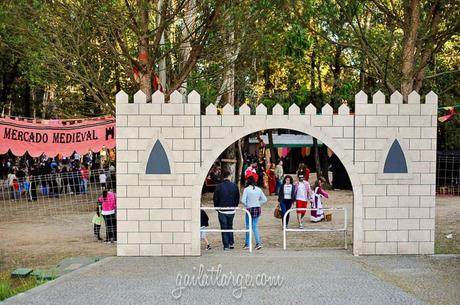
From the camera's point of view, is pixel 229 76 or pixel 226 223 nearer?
pixel 226 223

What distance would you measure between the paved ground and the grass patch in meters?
0.45

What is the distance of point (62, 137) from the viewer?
17531 mm

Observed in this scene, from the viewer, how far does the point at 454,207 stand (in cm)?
2034

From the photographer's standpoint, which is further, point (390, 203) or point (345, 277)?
point (390, 203)

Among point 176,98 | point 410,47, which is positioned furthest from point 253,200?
point 410,47

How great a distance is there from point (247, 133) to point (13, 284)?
485 centimetres

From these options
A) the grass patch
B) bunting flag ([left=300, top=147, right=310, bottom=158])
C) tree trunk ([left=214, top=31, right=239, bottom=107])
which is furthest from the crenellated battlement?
bunting flag ([left=300, top=147, right=310, bottom=158])

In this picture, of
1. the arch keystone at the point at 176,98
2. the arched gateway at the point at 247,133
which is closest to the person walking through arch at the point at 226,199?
the arched gateway at the point at 247,133

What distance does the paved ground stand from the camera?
298 inches

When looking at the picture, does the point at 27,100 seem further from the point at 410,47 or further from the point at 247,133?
the point at 247,133

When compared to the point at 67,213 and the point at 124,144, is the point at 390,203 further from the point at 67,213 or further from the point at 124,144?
the point at 67,213

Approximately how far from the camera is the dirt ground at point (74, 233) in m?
12.6

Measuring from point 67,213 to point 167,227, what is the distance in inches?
419

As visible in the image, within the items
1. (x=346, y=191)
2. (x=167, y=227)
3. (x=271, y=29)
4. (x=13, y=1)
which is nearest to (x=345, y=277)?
(x=167, y=227)
